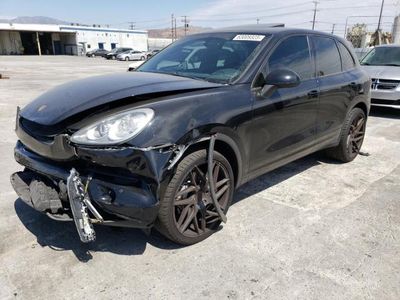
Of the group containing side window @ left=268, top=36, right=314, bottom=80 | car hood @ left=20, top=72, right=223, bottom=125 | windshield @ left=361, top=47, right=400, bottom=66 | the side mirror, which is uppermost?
side window @ left=268, top=36, right=314, bottom=80

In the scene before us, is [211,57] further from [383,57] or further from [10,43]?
[10,43]

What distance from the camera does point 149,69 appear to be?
414 cm

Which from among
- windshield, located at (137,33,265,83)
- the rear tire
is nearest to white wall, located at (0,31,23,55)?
windshield, located at (137,33,265,83)

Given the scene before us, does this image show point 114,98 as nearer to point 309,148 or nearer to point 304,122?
point 304,122

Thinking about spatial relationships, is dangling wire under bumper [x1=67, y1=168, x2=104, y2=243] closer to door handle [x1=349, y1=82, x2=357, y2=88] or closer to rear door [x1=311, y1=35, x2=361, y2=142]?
rear door [x1=311, y1=35, x2=361, y2=142]

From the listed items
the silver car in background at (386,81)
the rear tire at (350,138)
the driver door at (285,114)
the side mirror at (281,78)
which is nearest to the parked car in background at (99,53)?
the silver car in background at (386,81)

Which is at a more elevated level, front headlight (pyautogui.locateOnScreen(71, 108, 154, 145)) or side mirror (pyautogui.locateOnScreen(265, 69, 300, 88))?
side mirror (pyautogui.locateOnScreen(265, 69, 300, 88))

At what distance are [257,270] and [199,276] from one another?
0.44 m

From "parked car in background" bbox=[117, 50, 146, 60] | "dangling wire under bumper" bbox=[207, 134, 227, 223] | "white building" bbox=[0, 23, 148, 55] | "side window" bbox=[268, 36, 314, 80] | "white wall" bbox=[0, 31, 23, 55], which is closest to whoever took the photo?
"dangling wire under bumper" bbox=[207, 134, 227, 223]

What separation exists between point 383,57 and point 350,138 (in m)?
5.74

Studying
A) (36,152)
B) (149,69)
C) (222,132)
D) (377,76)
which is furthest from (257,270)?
(377,76)

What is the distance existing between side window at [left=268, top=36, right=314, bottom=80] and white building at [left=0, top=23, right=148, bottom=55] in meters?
60.8

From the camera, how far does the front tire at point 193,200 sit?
279 centimetres

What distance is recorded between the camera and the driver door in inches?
139
